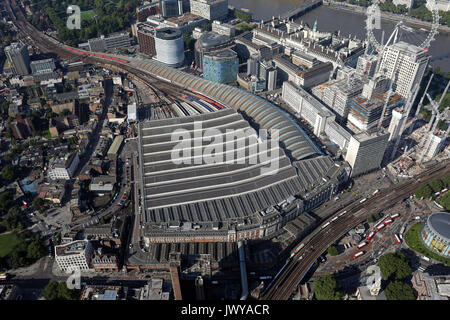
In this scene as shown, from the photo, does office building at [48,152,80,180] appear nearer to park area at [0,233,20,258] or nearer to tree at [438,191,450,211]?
park area at [0,233,20,258]

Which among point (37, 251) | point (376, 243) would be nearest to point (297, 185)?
point (376, 243)

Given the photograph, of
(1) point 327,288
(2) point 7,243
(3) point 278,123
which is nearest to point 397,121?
(3) point 278,123

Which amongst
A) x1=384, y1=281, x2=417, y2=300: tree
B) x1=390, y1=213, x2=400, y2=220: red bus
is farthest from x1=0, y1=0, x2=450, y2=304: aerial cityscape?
x1=390, y1=213, x2=400, y2=220: red bus

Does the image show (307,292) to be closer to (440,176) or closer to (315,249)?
(315,249)

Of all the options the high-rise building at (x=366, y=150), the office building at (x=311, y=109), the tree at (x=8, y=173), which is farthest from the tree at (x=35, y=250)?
the office building at (x=311, y=109)

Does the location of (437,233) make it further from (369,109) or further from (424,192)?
(369,109)
